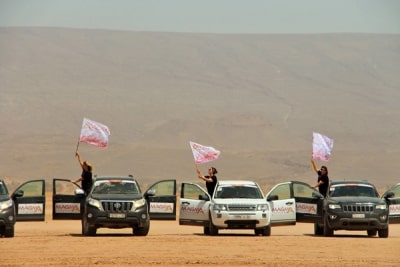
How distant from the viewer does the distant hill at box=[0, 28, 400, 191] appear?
11538 centimetres

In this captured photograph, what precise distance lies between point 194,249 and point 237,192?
5.53 m

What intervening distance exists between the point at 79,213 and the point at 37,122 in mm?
107098

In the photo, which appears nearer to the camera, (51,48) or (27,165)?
(27,165)

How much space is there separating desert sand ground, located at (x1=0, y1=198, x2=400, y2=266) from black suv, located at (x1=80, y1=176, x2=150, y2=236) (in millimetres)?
365

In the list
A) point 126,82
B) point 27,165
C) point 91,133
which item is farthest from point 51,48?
point 91,133

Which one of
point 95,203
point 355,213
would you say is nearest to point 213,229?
point 95,203

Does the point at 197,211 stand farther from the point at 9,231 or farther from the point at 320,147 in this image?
A: the point at 320,147

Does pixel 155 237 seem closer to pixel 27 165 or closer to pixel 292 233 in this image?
pixel 292 233

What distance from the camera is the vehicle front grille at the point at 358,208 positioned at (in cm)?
3038

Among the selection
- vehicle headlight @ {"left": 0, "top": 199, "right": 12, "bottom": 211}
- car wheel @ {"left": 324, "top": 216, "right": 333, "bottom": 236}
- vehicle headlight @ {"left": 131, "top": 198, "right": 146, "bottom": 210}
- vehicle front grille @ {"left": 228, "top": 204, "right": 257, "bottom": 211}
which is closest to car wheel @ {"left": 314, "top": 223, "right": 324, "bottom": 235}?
car wheel @ {"left": 324, "top": 216, "right": 333, "bottom": 236}

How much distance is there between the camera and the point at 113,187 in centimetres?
3050

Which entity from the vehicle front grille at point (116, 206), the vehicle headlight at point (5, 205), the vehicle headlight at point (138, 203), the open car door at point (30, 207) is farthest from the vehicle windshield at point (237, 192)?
the vehicle headlight at point (5, 205)

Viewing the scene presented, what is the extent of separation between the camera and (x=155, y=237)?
30.4 metres

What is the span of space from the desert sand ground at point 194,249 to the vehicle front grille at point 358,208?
28.3 inches
